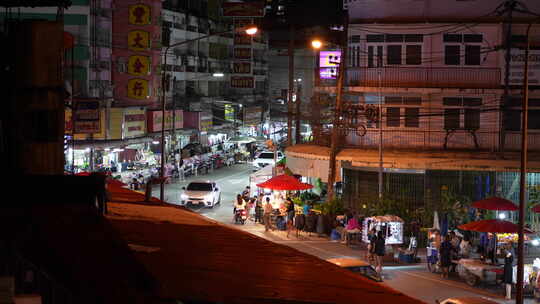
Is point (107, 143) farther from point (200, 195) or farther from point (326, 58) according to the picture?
point (326, 58)

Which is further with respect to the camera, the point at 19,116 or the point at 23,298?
the point at 19,116

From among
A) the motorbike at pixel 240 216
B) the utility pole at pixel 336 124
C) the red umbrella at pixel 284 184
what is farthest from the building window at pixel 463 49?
the motorbike at pixel 240 216

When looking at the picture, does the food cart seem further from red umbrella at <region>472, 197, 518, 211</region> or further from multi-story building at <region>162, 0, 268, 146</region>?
multi-story building at <region>162, 0, 268, 146</region>

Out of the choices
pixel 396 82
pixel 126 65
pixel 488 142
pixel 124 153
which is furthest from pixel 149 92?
pixel 488 142

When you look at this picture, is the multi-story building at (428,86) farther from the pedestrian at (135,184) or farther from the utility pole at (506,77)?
the pedestrian at (135,184)

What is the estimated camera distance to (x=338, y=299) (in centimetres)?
615

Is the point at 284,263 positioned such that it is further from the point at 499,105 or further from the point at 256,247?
the point at 499,105

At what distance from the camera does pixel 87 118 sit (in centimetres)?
3853

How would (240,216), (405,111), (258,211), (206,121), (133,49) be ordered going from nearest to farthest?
1. (240,216)
2. (258,211)
3. (405,111)
4. (133,49)
5. (206,121)

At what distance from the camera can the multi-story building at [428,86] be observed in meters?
39.3

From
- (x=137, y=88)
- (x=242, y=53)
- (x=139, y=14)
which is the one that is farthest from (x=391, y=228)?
(x=242, y=53)

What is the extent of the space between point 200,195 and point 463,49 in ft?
52.3

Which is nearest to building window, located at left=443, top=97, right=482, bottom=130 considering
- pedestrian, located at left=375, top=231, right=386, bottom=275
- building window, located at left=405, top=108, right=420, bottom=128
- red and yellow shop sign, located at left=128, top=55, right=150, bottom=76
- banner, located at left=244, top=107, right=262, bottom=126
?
building window, located at left=405, top=108, right=420, bottom=128

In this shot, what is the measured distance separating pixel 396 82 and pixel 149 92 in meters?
14.9
